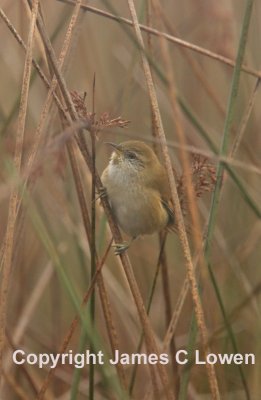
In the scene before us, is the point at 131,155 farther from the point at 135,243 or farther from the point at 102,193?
the point at 135,243

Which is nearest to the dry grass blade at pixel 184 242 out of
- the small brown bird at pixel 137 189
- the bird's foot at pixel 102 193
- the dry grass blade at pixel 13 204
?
the dry grass blade at pixel 13 204

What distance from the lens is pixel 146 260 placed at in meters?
2.73

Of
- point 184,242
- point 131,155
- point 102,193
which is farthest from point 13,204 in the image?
point 131,155

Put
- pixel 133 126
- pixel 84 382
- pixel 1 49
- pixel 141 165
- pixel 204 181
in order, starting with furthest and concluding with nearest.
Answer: pixel 133 126 → pixel 1 49 → pixel 84 382 → pixel 141 165 → pixel 204 181

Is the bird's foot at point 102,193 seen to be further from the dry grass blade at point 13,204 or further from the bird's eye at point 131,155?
the dry grass blade at point 13,204

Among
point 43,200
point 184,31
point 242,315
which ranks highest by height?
point 184,31

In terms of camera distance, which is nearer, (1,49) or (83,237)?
(83,237)

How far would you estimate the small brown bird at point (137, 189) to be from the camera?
2.20 meters

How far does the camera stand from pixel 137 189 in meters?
2.28

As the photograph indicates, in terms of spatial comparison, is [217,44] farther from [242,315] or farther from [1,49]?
[242,315]

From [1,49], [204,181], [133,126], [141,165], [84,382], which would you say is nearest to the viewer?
[204,181]

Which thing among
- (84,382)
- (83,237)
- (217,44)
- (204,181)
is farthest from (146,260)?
(204,181)

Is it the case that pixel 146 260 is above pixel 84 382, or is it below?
above

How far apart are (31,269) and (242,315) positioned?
0.76m
